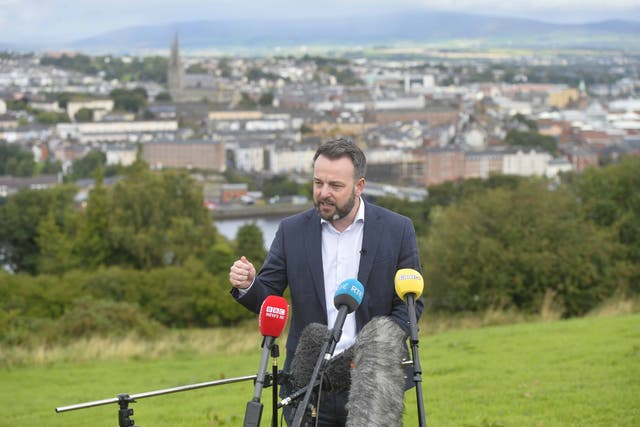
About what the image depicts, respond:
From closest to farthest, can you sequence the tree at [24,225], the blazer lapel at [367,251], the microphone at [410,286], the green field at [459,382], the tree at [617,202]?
the microphone at [410,286] < the blazer lapel at [367,251] < the green field at [459,382] < the tree at [617,202] < the tree at [24,225]

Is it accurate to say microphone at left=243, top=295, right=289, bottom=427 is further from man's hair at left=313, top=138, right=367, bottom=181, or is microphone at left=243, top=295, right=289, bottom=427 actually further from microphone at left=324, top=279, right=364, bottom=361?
man's hair at left=313, top=138, right=367, bottom=181

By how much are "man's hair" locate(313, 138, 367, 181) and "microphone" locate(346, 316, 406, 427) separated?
0.43 metres

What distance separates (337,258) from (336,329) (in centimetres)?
50

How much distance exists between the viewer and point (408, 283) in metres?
3.36

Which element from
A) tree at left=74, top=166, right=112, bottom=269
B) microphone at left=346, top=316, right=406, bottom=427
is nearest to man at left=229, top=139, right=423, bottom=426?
microphone at left=346, top=316, right=406, bottom=427

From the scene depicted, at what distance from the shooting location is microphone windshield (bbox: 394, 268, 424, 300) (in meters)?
3.36

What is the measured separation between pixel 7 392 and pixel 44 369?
1133mm

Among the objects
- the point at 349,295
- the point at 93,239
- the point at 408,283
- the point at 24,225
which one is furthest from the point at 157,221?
the point at 349,295

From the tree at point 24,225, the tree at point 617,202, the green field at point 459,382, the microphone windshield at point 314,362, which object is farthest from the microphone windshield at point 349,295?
the tree at point 24,225

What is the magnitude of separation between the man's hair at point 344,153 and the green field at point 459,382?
6.88 feet

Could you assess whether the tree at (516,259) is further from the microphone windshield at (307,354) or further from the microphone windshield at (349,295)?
the microphone windshield at (349,295)

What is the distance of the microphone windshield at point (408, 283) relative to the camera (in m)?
3.36

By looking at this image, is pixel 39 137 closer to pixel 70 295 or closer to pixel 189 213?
pixel 189 213

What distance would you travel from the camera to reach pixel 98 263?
30281 mm
